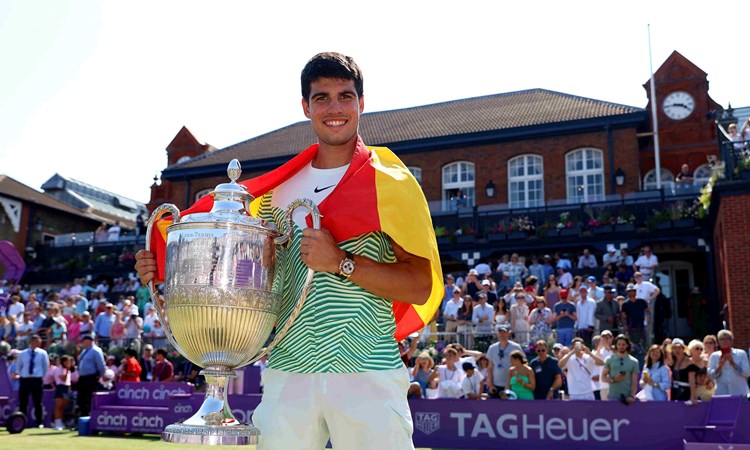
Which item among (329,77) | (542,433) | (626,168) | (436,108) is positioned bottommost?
(542,433)

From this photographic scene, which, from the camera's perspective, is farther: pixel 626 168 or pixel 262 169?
pixel 262 169

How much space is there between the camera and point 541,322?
15484 mm

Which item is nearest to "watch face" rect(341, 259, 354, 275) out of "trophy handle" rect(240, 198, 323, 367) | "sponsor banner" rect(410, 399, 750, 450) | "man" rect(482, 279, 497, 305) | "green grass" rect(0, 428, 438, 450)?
"trophy handle" rect(240, 198, 323, 367)

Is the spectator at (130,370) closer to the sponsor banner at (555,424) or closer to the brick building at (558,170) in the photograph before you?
the sponsor banner at (555,424)

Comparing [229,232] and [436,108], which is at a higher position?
[436,108]

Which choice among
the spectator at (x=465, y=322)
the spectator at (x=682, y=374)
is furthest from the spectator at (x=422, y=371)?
the spectator at (x=682, y=374)

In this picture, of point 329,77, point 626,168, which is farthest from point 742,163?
point 329,77

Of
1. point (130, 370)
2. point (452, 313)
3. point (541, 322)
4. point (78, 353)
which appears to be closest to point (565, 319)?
point (541, 322)

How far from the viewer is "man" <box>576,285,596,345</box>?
15406 millimetres

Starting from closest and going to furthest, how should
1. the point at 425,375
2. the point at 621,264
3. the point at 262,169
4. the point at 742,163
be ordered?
the point at 425,375 < the point at 742,163 < the point at 621,264 < the point at 262,169

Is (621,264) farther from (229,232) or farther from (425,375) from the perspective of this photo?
(229,232)

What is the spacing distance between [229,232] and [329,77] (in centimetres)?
71

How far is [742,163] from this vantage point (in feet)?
57.0

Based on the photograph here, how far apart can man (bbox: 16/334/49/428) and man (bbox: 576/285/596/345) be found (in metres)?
10.3
